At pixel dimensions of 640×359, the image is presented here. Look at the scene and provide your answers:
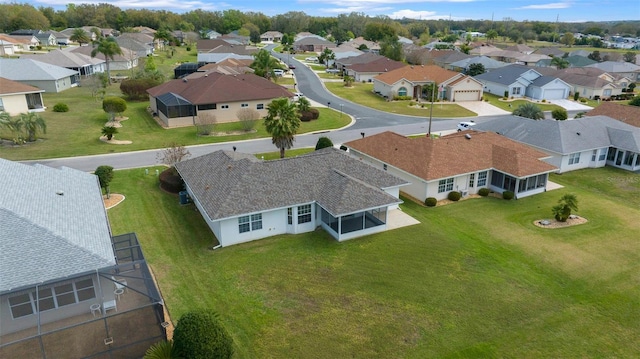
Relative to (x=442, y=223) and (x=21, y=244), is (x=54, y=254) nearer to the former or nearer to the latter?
(x=21, y=244)

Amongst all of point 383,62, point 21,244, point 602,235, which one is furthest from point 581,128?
point 383,62

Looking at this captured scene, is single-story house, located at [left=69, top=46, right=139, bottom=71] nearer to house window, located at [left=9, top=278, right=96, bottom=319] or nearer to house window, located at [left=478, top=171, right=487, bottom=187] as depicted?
house window, located at [left=478, top=171, right=487, bottom=187]

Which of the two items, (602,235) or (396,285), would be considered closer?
(396,285)

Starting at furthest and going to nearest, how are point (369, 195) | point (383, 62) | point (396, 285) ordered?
point (383, 62) → point (369, 195) → point (396, 285)

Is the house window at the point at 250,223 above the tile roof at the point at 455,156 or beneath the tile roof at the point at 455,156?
beneath

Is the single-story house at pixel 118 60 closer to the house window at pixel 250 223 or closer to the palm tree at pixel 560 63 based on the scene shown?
the house window at pixel 250 223

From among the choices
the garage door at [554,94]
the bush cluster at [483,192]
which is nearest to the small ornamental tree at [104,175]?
the bush cluster at [483,192]

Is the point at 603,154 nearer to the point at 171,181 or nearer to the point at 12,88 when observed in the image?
the point at 171,181
